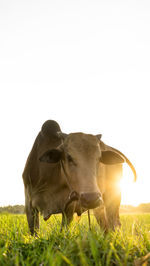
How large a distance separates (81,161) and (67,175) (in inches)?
13.6

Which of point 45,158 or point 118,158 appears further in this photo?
point 118,158

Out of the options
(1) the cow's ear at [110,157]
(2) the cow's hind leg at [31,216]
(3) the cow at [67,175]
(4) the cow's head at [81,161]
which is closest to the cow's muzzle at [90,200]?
(4) the cow's head at [81,161]

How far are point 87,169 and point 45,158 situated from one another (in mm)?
768

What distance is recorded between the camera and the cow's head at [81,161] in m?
3.28

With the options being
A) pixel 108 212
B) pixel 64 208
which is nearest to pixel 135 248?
pixel 64 208

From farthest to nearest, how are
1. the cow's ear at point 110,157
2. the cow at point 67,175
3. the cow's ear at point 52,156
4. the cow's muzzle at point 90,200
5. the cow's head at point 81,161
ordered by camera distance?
the cow's ear at point 110,157
the cow's ear at point 52,156
the cow at point 67,175
the cow's head at point 81,161
the cow's muzzle at point 90,200

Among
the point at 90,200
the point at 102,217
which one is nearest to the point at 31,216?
the point at 102,217

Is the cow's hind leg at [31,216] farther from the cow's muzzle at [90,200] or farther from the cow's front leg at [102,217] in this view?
the cow's muzzle at [90,200]

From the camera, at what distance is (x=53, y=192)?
4.69 metres

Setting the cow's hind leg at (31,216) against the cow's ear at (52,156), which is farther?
the cow's hind leg at (31,216)

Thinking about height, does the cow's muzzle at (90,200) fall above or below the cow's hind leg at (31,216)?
above

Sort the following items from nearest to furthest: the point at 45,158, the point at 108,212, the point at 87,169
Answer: the point at 87,169 → the point at 45,158 → the point at 108,212

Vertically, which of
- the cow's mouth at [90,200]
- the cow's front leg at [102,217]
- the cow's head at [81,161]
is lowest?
the cow's front leg at [102,217]

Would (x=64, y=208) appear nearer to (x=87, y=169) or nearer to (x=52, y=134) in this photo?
(x=87, y=169)
